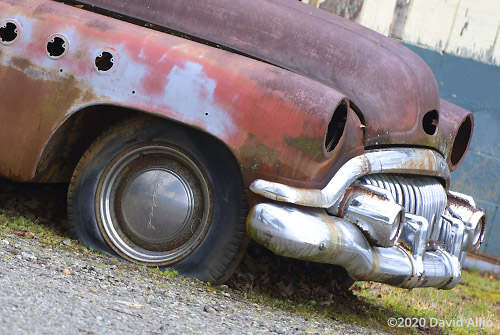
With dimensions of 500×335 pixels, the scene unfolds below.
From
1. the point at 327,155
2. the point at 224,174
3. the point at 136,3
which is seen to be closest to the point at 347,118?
the point at 327,155

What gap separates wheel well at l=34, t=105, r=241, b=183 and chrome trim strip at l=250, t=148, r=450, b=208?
0.68 m

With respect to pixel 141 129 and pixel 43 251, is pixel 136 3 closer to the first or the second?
pixel 141 129

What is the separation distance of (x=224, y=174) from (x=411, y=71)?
1.15 metres

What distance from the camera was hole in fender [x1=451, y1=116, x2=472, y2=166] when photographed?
462cm

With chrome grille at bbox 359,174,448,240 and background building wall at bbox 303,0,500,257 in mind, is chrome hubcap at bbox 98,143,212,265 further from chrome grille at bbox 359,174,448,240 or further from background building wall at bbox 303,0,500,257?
background building wall at bbox 303,0,500,257

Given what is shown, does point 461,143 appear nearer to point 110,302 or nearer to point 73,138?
point 73,138

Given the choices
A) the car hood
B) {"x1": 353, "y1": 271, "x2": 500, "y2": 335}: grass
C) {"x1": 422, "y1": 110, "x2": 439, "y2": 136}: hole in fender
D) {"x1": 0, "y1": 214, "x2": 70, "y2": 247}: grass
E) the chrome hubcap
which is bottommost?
{"x1": 353, "y1": 271, "x2": 500, "y2": 335}: grass

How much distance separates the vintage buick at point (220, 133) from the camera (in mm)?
3406

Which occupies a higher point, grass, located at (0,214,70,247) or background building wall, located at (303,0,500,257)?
background building wall, located at (303,0,500,257)

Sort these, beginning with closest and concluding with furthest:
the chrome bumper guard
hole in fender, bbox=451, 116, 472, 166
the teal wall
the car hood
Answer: the chrome bumper guard, the car hood, hole in fender, bbox=451, 116, 472, 166, the teal wall

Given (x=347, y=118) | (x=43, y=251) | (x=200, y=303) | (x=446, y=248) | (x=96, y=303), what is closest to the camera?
(x=96, y=303)

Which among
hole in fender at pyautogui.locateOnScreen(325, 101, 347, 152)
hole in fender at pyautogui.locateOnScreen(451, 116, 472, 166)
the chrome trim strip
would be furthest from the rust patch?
hole in fender at pyautogui.locateOnScreen(451, 116, 472, 166)

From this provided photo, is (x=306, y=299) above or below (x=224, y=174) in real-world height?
below

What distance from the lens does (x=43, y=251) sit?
329 centimetres
